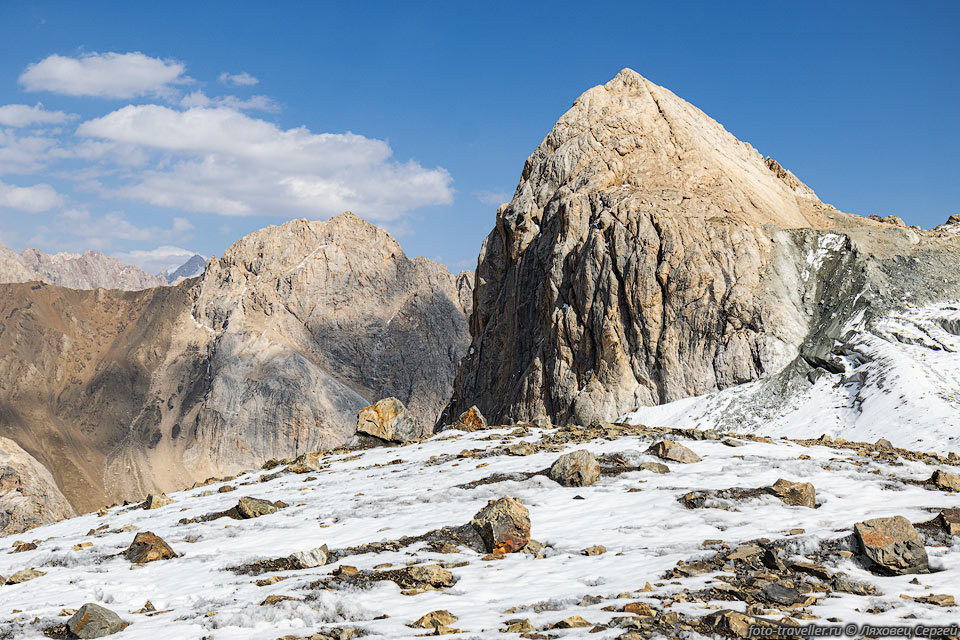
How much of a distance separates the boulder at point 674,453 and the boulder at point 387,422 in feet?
34.6

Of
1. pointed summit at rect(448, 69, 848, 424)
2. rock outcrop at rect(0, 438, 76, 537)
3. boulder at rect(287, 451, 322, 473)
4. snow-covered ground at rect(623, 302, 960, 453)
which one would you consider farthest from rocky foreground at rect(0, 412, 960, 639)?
rock outcrop at rect(0, 438, 76, 537)

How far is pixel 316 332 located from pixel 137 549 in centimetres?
16423

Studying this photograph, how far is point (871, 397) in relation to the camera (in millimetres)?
30625

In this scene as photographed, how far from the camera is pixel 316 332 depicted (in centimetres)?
17425

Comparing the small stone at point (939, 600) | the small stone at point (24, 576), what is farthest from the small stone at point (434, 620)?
the small stone at point (24, 576)

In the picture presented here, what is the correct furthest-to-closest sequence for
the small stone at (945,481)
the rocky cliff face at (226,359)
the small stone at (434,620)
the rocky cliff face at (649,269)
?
the rocky cliff face at (226,359)
the rocky cliff face at (649,269)
the small stone at (945,481)
the small stone at (434,620)

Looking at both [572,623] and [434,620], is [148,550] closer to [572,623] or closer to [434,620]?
[434,620]

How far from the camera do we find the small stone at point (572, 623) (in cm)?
803

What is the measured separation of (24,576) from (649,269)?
36.8m

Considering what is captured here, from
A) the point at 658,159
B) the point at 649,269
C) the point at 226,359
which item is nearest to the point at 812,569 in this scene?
the point at 649,269

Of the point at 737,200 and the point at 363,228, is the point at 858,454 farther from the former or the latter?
the point at 363,228

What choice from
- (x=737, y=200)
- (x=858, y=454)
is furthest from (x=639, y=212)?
(x=858, y=454)

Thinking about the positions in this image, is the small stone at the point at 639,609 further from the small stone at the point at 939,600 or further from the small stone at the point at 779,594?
the small stone at the point at 939,600

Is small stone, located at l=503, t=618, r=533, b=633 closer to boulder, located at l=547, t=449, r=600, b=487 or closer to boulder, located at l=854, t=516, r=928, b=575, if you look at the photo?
boulder, located at l=854, t=516, r=928, b=575
